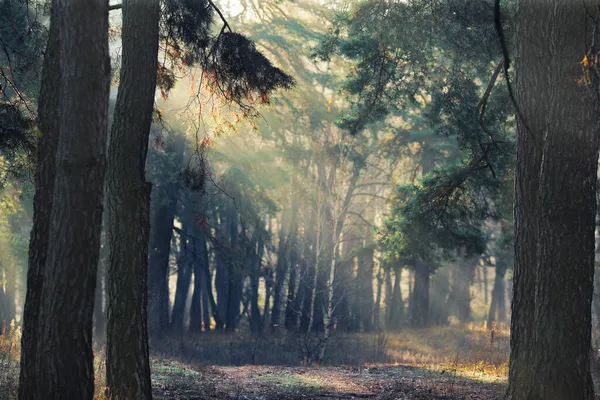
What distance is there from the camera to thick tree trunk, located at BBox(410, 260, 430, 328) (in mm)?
31453

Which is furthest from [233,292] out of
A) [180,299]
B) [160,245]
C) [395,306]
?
[395,306]

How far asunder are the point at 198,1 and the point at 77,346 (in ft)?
17.3

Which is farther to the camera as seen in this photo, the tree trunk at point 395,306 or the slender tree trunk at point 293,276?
the tree trunk at point 395,306

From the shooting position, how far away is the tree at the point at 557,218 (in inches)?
245

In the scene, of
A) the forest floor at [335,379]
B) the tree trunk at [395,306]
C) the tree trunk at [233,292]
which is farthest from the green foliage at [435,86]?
the tree trunk at [395,306]

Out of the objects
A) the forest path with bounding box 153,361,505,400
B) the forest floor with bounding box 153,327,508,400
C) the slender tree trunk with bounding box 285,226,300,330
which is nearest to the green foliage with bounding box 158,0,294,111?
the forest path with bounding box 153,361,505,400

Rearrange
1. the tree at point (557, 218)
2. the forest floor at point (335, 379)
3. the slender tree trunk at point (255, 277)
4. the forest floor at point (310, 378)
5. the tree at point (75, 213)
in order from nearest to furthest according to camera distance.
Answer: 1. the tree at point (75, 213)
2. the tree at point (557, 218)
3. the forest floor at point (310, 378)
4. the forest floor at point (335, 379)
5. the slender tree trunk at point (255, 277)

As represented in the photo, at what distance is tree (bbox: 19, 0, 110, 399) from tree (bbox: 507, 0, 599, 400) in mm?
4244

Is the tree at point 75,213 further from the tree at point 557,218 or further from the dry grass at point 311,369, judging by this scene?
the tree at point 557,218

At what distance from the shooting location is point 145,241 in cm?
734

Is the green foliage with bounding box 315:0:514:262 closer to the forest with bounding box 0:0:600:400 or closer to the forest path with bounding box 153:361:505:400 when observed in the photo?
the forest with bounding box 0:0:600:400

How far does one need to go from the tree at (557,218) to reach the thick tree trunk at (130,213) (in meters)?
4.19

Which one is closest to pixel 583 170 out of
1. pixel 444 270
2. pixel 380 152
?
pixel 380 152

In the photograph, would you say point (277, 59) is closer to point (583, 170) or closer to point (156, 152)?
point (156, 152)
